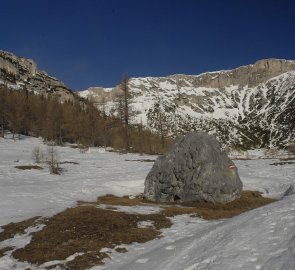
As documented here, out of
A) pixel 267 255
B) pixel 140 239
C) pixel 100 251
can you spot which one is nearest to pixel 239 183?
pixel 140 239

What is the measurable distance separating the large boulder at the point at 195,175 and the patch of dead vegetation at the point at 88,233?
3.58m

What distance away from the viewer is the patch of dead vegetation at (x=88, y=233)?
43.8 feet

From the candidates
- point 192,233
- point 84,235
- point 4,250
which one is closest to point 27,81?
point 84,235

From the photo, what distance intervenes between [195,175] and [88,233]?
11923mm

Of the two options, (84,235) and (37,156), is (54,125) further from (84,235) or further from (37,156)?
(84,235)

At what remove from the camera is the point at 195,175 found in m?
26.1

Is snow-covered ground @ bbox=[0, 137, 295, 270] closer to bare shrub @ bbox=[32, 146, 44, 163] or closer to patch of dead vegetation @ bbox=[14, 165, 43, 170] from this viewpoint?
patch of dead vegetation @ bbox=[14, 165, 43, 170]

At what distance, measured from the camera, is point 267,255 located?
10008 millimetres

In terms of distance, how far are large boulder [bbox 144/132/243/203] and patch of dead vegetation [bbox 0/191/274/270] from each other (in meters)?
3.58

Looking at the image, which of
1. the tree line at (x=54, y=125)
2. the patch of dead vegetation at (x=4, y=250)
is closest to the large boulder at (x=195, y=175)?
the patch of dead vegetation at (x=4, y=250)

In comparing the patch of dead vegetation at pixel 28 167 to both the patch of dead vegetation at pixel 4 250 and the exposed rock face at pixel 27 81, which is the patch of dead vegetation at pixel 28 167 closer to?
the patch of dead vegetation at pixel 4 250

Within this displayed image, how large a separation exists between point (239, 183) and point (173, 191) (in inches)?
182

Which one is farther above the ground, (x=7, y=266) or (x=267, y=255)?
(x=267, y=255)

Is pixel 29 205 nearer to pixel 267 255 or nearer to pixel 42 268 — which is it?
pixel 42 268
